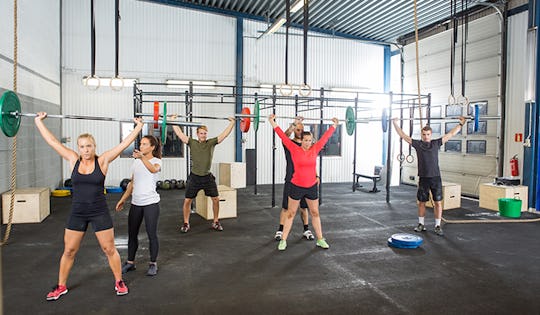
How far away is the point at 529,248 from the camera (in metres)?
3.77

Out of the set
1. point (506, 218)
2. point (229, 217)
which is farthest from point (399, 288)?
point (506, 218)

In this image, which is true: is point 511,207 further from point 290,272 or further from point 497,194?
point 290,272

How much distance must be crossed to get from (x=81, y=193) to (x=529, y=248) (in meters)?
4.01

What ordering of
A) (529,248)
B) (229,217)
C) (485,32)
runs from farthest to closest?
1. (485,32)
2. (229,217)
3. (529,248)

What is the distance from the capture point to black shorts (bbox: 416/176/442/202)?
4176 mm

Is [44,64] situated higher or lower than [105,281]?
higher

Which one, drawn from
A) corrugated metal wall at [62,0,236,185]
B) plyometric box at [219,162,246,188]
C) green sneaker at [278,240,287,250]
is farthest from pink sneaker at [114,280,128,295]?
corrugated metal wall at [62,0,236,185]

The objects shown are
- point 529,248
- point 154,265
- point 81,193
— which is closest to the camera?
point 81,193

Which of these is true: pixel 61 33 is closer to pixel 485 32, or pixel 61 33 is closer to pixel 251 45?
pixel 251 45

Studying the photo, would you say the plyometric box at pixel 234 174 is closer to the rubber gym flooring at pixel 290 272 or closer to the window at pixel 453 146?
the rubber gym flooring at pixel 290 272

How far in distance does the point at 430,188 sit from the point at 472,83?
402cm

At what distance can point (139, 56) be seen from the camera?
7.88m

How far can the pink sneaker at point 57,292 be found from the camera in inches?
95.3

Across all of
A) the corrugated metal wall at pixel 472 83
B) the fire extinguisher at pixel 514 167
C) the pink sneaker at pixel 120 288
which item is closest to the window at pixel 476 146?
the corrugated metal wall at pixel 472 83
